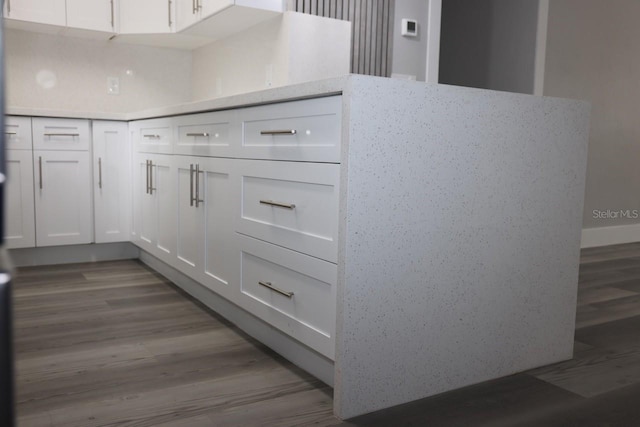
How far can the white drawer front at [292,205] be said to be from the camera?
155 centimetres

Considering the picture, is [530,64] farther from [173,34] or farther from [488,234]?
[488,234]

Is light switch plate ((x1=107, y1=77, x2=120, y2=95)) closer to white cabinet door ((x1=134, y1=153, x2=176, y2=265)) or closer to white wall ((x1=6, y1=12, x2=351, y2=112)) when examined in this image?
white wall ((x1=6, y1=12, x2=351, y2=112))

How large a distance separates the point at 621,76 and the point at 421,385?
4.01m

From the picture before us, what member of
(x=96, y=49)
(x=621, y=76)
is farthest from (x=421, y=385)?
(x=621, y=76)

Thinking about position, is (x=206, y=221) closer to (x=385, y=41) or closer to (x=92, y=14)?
(x=385, y=41)

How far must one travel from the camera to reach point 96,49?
3.77 metres

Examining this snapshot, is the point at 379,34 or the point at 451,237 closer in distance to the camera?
the point at 451,237

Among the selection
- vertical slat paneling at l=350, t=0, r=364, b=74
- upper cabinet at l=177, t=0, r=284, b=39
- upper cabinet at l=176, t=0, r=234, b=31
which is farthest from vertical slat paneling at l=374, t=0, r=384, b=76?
upper cabinet at l=176, t=0, r=234, b=31

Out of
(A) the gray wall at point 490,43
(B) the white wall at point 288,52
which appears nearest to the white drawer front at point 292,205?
(B) the white wall at point 288,52

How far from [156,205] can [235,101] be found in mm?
1158

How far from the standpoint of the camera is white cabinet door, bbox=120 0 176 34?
359 centimetres

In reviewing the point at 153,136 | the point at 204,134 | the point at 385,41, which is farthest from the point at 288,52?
the point at 204,134

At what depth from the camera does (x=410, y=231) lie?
1.55m

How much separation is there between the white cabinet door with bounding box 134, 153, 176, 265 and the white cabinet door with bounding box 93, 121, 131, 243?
6.1 inches
